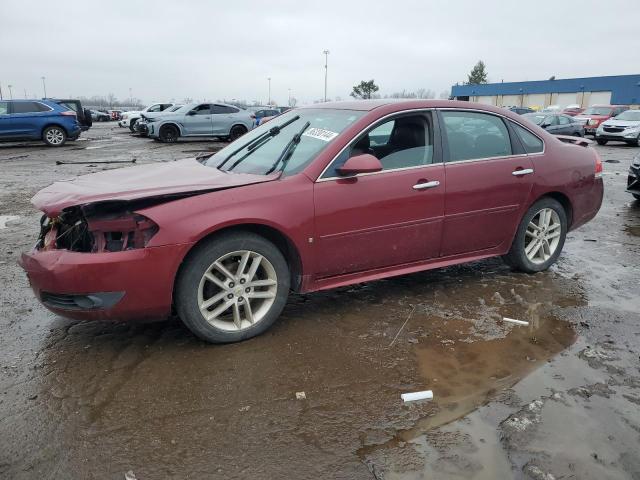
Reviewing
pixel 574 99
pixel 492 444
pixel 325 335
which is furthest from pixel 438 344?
pixel 574 99

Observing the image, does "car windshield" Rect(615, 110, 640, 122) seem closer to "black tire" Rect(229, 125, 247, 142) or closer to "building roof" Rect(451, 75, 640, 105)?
"black tire" Rect(229, 125, 247, 142)

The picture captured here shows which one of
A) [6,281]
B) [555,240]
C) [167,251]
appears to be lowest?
[6,281]

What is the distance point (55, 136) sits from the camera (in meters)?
18.5

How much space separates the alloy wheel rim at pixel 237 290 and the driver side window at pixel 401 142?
1.18m

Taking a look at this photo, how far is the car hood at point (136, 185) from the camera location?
3.20m

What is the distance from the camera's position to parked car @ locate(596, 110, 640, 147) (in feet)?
67.5

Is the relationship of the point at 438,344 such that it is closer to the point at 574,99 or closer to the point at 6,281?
the point at 6,281

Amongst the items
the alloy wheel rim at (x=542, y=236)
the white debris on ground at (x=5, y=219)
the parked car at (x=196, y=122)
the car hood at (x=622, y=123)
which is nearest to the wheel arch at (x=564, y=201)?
the alloy wheel rim at (x=542, y=236)

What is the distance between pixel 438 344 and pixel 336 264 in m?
0.91

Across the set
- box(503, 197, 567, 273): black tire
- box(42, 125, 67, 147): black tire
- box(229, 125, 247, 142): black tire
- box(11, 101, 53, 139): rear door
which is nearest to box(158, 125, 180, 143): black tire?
box(229, 125, 247, 142): black tire

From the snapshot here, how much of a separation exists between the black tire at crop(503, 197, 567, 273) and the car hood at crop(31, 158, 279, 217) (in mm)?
2422

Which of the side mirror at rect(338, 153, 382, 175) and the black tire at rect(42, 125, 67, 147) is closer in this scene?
the side mirror at rect(338, 153, 382, 175)

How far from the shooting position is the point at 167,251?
3121mm

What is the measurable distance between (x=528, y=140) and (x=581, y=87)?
64.1 metres
